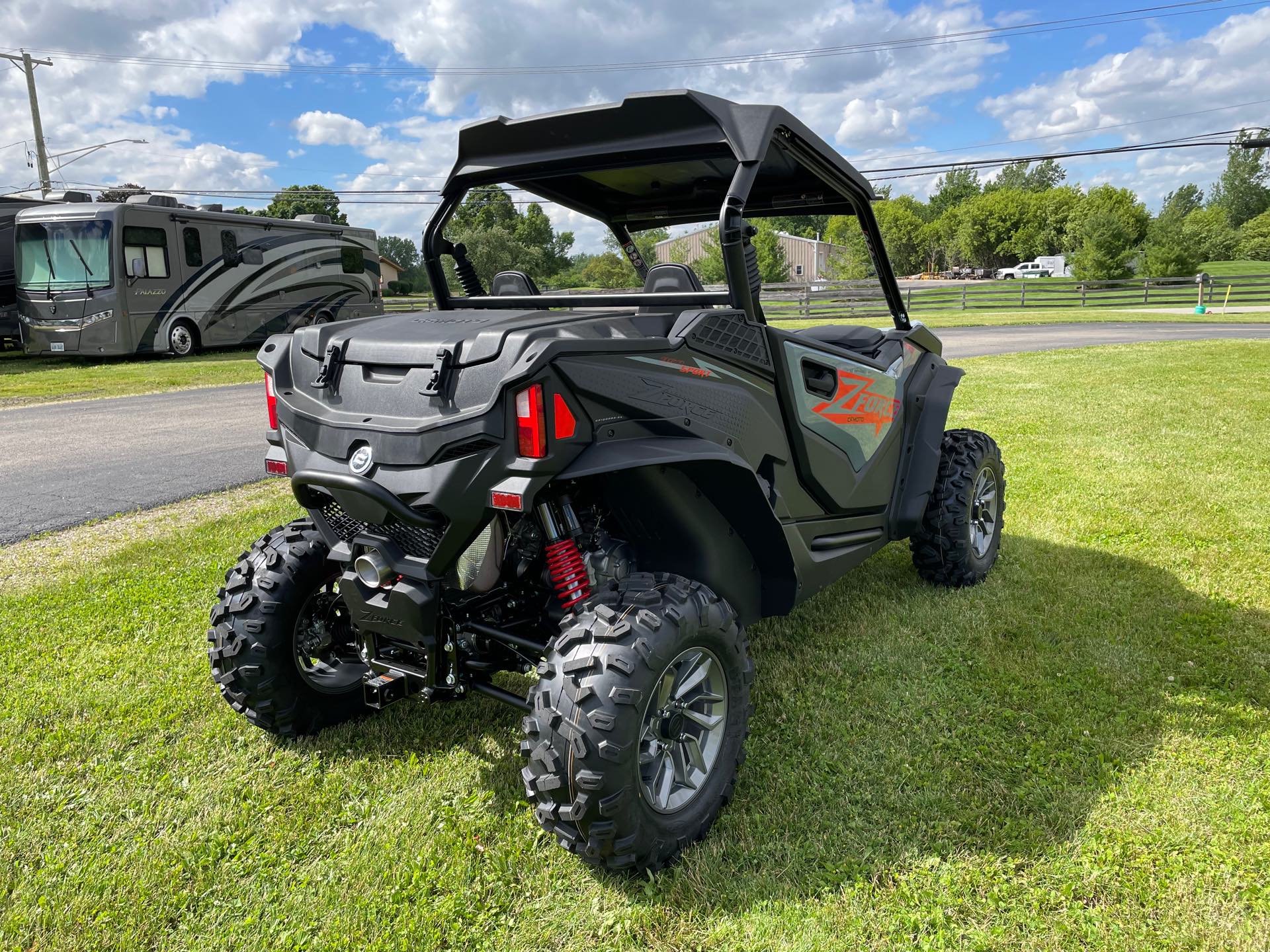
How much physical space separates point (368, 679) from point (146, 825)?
0.77 m

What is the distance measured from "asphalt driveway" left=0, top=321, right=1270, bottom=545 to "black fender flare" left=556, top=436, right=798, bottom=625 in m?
4.90

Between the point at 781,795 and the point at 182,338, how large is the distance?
755 inches

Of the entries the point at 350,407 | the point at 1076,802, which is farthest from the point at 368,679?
the point at 1076,802

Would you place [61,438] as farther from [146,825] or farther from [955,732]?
[955,732]

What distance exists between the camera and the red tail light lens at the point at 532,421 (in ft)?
7.39

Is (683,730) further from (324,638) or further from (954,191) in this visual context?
(954,191)

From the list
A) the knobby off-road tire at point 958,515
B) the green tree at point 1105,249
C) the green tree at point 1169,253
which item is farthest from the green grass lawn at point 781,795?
the green tree at point 1169,253

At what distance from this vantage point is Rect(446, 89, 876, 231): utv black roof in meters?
2.88

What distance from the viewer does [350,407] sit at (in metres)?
2.58

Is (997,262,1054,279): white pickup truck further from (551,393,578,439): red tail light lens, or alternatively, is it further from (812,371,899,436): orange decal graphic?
(551,393,578,439): red tail light lens

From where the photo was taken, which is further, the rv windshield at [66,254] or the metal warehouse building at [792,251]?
the rv windshield at [66,254]

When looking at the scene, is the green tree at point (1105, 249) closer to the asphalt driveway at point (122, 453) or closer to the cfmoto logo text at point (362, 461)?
the asphalt driveway at point (122, 453)

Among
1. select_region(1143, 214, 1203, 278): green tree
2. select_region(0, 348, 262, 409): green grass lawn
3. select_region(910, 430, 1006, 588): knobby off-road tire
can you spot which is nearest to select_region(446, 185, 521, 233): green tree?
select_region(910, 430, 1006, 588): knobby off-road tire

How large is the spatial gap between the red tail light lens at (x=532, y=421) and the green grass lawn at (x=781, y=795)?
3.98 ft
